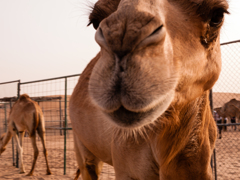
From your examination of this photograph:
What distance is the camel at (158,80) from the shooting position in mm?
1030

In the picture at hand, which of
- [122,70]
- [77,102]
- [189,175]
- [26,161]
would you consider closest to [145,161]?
[189,175]

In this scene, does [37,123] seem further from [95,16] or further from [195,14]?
[195,14]

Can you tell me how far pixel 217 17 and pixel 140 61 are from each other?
892mm

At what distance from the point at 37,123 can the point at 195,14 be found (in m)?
7.19

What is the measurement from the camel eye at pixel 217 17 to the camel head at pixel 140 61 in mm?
225

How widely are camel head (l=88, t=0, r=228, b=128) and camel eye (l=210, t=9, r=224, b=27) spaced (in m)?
0.22

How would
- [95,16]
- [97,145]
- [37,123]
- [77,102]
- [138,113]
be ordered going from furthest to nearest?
[37,123]
[77,102]
[97,145]
[95,16]
[138,113]

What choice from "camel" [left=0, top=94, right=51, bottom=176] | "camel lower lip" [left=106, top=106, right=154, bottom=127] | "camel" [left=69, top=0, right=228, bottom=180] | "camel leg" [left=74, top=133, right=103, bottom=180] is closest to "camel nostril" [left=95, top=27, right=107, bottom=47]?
"camel" [left=69, top=0, right=228, bottom=180]

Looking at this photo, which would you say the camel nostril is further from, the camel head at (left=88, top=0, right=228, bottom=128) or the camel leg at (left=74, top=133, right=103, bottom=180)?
the camel leg at (left=74, top=133, right=103, bottom=180)

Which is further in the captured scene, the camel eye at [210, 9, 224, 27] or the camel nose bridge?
the camel eye at [210, 9, 224, 27]

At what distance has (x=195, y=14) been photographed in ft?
4.94

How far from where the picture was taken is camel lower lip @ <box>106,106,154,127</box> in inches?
44.2

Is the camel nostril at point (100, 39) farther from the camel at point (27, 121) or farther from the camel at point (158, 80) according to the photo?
the camel at point (27, 121)

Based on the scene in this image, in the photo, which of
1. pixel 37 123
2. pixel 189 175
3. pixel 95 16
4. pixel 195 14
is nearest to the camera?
pixel 195 14
